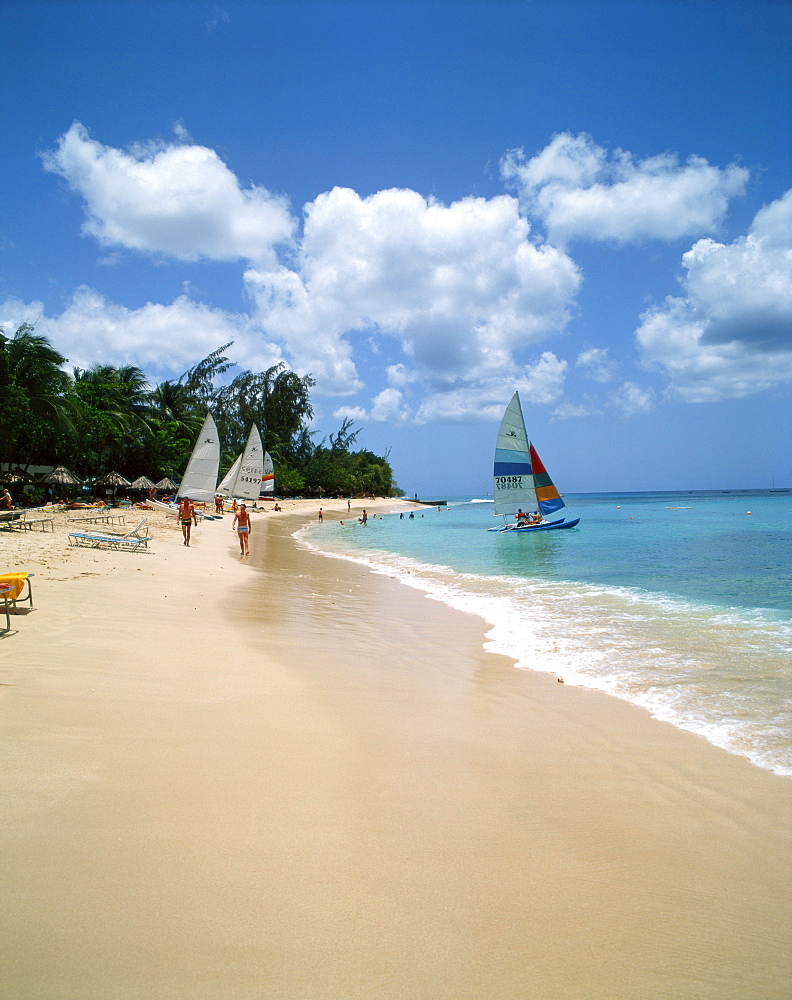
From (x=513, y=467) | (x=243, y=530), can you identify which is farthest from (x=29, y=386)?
(x=513, y=467)

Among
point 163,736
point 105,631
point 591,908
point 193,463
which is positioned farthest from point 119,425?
point 591,908

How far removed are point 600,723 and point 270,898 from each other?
349 centimetres

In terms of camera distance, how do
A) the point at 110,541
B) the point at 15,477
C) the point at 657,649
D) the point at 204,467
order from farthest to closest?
the point at 15,477 → the point at 204,467 → the point at 110,541 → the point at 657,649

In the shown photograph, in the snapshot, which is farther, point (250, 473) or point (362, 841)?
point (250, 473)

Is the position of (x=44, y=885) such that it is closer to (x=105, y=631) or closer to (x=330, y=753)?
(x=330, y=753)

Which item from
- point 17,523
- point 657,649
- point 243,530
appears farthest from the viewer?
point 243,530

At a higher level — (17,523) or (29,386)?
(29,386)

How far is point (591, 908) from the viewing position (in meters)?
2.61

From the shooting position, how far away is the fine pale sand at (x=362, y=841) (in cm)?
220

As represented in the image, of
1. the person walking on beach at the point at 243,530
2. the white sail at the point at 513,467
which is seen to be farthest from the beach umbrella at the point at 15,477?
the white sail at the point at 513,467

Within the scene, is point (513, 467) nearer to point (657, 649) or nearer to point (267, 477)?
point (657, 649)

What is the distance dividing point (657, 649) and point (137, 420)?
3976 centimetres

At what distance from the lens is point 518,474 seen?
3178 centimetres

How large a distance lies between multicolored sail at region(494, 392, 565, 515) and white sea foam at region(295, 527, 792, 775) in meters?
17.2
